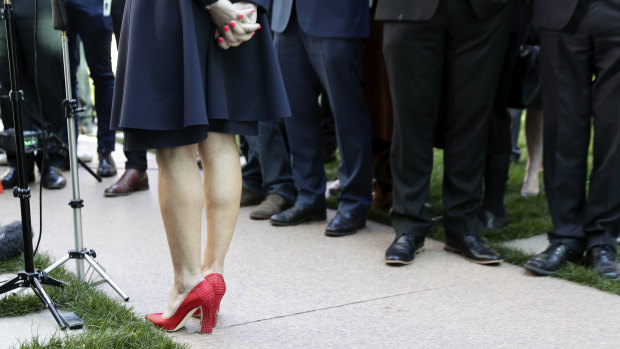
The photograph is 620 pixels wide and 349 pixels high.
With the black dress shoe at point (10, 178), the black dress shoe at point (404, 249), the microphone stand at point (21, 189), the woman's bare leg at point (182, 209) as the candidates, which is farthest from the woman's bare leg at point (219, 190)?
the black dress shoe at point (10, 178)

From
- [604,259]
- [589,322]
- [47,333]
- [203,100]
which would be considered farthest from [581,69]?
[47,333]

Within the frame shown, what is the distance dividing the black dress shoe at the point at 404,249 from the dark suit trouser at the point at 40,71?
2384mm

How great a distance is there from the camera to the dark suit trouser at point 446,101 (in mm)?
3217

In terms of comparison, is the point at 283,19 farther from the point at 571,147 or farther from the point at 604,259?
the point at 604,259

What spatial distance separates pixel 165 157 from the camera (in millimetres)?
2299

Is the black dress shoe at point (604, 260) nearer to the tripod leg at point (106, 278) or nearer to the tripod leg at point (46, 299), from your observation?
the tripod leg at point (106, 278)

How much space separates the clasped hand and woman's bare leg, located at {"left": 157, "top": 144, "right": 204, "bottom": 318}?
0.37 meters

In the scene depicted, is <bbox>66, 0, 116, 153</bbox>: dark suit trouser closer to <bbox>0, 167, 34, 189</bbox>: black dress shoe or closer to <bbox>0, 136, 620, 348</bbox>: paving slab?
<bbox>0, 167, 34, 189</bbox>: black dress shoe

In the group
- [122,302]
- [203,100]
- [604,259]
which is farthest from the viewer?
[604,259]

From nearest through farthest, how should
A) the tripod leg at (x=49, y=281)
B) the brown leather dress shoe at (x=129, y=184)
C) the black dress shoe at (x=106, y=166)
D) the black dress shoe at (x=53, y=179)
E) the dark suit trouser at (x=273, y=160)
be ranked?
the tripod leg at (x=49, y=281) < the dark suit trouser at (x=273, y=160) < the brown leather dress shoe at (x=129, y=184) < the black dress shoe at (x=53, y=179) < the black dress shoe at (x=106, y=166)

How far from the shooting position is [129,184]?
4.71 m

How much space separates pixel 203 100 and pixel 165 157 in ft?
0.80

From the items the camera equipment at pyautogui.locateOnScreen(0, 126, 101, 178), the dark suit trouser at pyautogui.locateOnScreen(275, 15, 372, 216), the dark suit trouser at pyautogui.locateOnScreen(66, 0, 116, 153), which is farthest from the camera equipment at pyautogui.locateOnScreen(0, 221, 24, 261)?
the dark suit trouser at pyautogui.locateOnScreen(66, 0, 116, 153)

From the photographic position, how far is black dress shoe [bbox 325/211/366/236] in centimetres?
375
